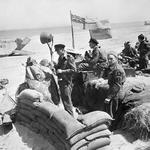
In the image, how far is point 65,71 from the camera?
5.87 meters

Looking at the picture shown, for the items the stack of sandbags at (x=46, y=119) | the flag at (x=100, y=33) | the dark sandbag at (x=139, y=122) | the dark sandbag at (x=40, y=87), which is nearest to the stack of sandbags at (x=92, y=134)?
the stack of sandbags at (x=46, y=119)

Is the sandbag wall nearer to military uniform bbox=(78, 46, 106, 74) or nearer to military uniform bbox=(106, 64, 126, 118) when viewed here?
military uniform bbox=(106, 64, 126, 118)

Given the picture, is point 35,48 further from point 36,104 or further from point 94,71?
point 36,104

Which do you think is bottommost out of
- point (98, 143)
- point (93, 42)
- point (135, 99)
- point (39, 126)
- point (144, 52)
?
point (39, 126)

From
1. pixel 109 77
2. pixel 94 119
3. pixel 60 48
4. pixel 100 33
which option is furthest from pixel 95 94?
pixel 100 33

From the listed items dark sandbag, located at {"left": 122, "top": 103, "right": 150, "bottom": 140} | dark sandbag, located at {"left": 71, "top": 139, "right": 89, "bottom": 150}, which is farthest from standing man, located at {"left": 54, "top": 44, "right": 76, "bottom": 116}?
dark sandbag, located at {"left": 71, "top": 139, "right": 89, "bottom": 150}

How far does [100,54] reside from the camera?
23.9ft

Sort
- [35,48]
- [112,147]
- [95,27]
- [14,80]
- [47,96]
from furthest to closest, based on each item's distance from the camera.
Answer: [95,27] → [35,48] → [14,80] → [47,96] → [112,147]

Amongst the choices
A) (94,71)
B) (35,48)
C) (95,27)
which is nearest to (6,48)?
(35,48)

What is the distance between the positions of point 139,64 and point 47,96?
14.3 feet

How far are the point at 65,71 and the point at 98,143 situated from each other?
179cm

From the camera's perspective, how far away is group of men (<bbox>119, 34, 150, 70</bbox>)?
31.4ft

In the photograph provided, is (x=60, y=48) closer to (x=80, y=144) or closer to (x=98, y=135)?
(x=98, y=135)

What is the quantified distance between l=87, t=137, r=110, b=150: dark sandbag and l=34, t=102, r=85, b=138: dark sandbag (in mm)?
321
